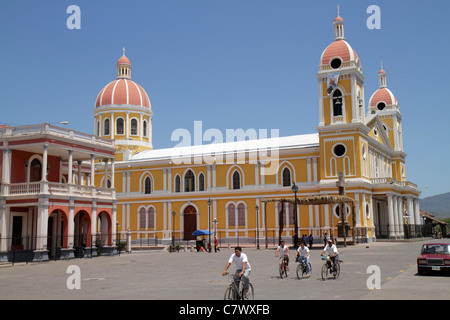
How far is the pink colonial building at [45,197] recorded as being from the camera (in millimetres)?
31250

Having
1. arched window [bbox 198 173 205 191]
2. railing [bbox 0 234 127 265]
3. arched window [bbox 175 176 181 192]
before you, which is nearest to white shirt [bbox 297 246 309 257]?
railing [bbox 0 234 127 265]

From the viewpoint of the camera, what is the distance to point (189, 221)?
54.8 meters

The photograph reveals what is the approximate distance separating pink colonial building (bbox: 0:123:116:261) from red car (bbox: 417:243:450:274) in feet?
70.7

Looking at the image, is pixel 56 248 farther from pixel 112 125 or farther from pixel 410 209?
pixel 410 209

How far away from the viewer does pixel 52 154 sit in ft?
119

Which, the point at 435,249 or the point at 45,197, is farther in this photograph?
the point at 45,197

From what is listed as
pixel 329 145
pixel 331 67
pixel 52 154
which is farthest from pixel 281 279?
pixel 331 67

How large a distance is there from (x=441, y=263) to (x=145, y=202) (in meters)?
42.7

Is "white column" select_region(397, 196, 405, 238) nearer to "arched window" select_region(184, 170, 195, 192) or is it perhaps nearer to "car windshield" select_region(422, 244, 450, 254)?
"arched window" select_region(184, 170, 195, 192)

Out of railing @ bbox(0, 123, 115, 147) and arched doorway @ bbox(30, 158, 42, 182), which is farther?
arched doorway @ bbox(30, 158, 42, 182)

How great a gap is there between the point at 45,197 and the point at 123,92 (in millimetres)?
32585

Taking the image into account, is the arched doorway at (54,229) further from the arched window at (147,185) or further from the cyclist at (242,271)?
the cyclist at (242,271)

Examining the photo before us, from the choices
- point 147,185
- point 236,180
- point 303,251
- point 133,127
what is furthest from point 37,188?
point 133,127

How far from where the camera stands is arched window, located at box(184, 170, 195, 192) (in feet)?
181
